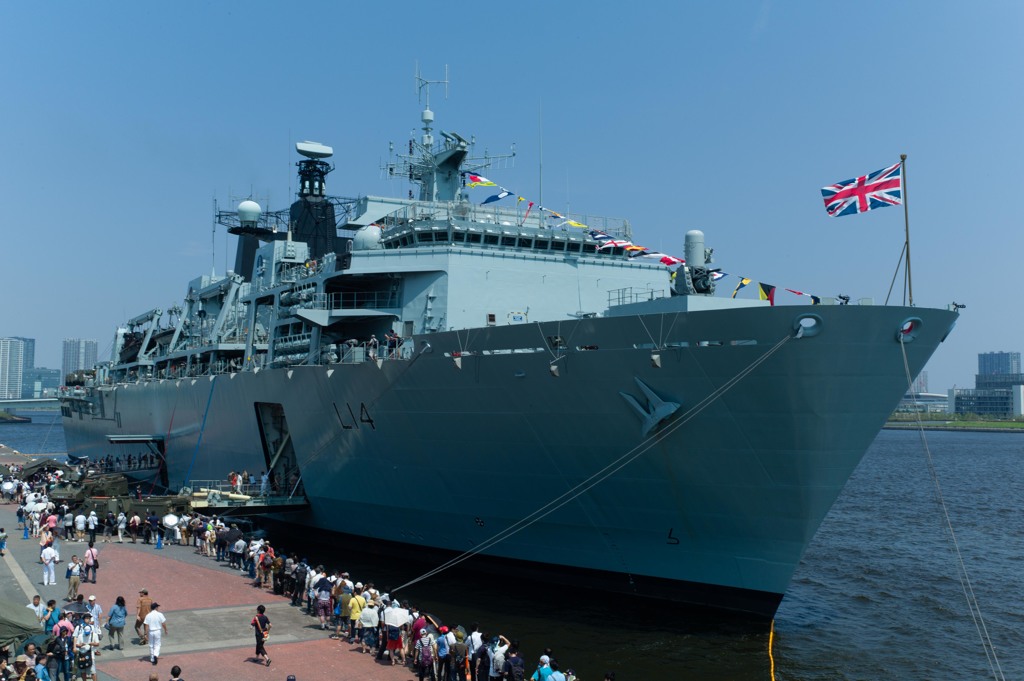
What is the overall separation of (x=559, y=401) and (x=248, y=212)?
1034 inches

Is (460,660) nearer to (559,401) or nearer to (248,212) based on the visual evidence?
(559,401)

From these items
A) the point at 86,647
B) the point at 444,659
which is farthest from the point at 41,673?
the point at 444,659

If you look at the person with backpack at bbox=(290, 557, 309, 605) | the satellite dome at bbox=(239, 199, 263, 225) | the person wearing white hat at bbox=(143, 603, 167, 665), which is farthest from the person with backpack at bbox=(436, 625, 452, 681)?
the satellite dome at bbox=(239, 199, 263, 225)

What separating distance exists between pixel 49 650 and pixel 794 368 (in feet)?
36.7

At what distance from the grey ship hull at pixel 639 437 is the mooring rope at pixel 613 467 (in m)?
0.08

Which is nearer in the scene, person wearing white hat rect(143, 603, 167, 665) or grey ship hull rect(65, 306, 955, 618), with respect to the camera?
person wearing white hat rect(143, 603, 167, 665)

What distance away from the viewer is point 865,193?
13164 millimetres

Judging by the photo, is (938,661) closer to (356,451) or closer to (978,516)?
(356,451)

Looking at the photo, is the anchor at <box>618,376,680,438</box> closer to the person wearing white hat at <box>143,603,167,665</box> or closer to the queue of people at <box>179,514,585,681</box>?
the queue of people at <box>179,514,585,681</box>

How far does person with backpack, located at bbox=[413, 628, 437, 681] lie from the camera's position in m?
11.4

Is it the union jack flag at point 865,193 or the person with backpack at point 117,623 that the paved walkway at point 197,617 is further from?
the union jack flag at point 865,193

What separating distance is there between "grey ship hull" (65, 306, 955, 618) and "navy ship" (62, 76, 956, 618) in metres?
0.04

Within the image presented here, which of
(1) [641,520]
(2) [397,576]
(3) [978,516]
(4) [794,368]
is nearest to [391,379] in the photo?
(2) [397,576]

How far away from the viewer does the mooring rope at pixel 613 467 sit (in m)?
13.2
